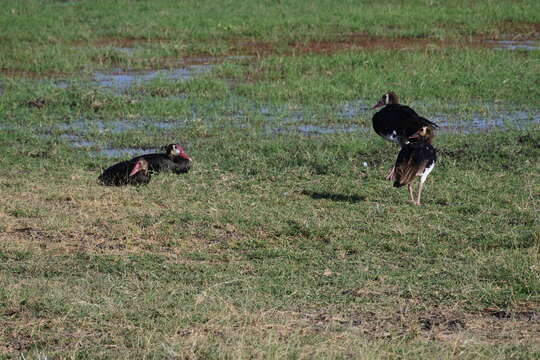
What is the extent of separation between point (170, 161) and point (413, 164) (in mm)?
2510

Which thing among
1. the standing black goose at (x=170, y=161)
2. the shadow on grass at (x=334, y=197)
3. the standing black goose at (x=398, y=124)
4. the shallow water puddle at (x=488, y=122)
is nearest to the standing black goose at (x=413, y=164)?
the shadow on grass at (x=334, y=197)

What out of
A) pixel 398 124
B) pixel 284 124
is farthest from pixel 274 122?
pixel 398 124

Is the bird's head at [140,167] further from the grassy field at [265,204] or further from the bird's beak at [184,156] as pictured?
the bird's beak at [184,156]

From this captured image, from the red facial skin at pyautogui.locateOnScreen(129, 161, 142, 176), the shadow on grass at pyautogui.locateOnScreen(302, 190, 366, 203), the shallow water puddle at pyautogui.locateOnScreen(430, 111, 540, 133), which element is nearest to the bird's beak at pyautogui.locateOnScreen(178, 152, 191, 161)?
the red facial skin at pyautogui.locateOnScreen(129, 161, 142, 176)

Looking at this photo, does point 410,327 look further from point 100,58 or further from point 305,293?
point 100,58

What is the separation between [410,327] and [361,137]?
6138mm

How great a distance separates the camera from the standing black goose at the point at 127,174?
30.0 ft

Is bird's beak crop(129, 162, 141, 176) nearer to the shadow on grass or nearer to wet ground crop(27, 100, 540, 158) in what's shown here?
the shadow on grass

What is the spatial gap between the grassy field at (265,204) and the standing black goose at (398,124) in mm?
315

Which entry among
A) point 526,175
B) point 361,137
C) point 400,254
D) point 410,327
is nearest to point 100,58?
point 361,137

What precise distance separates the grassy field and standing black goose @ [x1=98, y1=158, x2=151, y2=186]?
125 mm

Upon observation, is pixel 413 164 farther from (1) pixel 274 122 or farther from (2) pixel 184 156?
(1) pixel 274 122

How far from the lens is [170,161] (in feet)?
31.6

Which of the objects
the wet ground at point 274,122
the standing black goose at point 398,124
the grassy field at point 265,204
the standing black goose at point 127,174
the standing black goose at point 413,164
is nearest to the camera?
the grassy field at point 265,204
